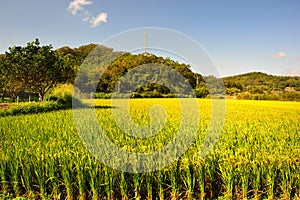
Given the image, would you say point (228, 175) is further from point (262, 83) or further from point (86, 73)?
point (262, 83)

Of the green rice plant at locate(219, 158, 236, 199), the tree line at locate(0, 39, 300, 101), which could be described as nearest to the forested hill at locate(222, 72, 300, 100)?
the tree line at locate(0, 39, 300, 101)

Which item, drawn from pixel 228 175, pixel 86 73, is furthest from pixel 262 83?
pixel 228 175

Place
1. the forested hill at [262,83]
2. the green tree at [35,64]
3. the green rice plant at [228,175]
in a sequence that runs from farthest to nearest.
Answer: the forested hill at [262,83] < the green tree at [35,64] < the green rice plant at [228,175]

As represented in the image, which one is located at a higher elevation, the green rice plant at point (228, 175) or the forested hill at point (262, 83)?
the forested hill at point (262, 83)

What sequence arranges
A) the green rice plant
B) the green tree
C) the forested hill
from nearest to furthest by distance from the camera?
1. the green rice plant
2. the green tree
3. the forested hill

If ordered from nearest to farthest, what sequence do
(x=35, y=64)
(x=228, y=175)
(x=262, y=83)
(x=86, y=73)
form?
1. (x=228, y=175)
2. (x=35, y=64)
3. (x=86, y=73)
4. (x=262, y=83)

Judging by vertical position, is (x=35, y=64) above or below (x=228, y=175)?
above

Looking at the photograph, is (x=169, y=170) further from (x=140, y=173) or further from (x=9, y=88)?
(x=9, y=88)

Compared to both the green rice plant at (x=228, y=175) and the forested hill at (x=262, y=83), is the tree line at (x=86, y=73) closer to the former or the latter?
the forested hill at (x=262, y=83)

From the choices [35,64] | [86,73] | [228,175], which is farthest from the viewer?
[86,73]

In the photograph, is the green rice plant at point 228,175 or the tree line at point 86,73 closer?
the green rice plant at point 228,175

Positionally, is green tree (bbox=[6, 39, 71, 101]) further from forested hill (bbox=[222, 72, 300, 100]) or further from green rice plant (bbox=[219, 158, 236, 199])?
forested hill (bbox=[222, 72, 300, 100])

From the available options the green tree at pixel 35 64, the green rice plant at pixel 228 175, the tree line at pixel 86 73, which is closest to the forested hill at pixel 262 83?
the tree line at pixel 86 73

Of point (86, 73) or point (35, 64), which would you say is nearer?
point (35, 64)
